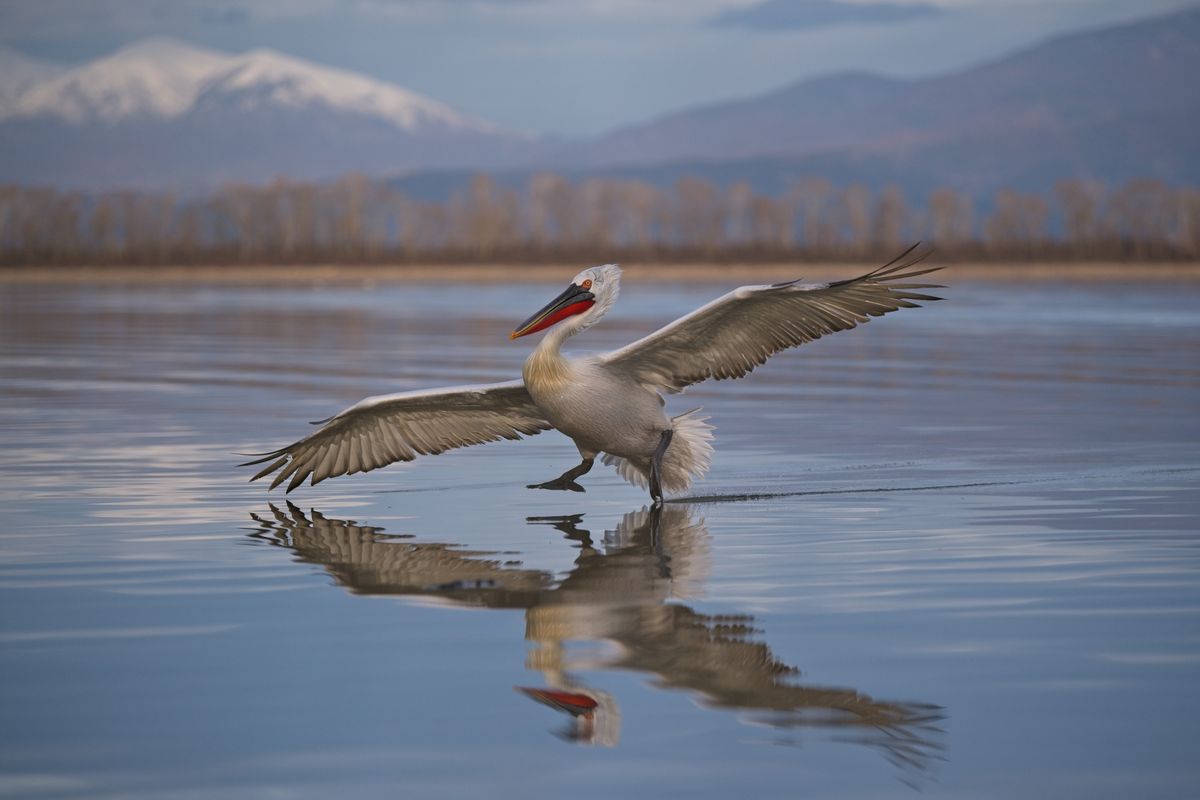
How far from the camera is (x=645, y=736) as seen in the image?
5.73 meters

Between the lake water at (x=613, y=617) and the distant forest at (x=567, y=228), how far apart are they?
108230 millimetres

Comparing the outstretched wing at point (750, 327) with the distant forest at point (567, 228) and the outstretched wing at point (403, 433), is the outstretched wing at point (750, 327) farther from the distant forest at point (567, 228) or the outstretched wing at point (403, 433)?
→ the distant forest at point (567, 228)

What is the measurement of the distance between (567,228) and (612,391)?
161m

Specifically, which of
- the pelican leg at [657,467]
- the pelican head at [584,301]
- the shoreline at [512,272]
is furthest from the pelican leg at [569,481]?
the shoreline at [512,272]

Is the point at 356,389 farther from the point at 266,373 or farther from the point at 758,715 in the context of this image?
the point at 758,715

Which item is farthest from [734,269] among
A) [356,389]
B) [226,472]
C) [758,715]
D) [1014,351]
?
[758,715]

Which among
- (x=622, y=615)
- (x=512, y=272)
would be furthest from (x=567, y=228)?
(x=622, y=615)

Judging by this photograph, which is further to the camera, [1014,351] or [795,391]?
[1014,351]

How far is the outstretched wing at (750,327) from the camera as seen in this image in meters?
10.6

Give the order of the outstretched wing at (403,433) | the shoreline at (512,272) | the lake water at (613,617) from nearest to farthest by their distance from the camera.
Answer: the lake water at (613,617) → the outstretched wing at (403,433) → the shoreline at (512,272)

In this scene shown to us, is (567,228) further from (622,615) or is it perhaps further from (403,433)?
(622,615)

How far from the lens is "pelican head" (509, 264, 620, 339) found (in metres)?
10.9

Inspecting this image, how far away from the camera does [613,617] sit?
25.3 feet

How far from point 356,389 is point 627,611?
13.4 m
